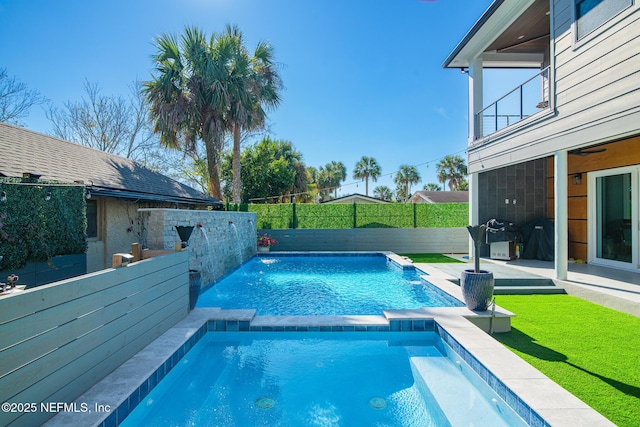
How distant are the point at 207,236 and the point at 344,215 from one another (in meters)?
7.75

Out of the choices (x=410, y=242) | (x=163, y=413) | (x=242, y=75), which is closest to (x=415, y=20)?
(x=242, y=75)

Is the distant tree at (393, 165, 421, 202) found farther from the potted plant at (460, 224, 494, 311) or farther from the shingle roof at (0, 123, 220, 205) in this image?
the potted plant at (460, 224, 494, 311)

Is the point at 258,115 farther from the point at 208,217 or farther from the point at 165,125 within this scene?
the point at 208,217

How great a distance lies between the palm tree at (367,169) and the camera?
4520 centimetres

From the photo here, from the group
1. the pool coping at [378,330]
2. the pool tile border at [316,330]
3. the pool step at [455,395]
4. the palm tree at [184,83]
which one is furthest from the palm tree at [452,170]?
the pool step at [455,395]

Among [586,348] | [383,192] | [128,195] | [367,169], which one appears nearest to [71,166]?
[128,195]

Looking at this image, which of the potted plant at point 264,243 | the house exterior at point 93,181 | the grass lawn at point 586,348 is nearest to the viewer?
the grass lawn at point 586,348

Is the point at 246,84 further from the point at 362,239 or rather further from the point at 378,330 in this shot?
the point at 378,330

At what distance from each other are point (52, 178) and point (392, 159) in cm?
3985

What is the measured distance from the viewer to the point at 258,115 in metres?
14.5

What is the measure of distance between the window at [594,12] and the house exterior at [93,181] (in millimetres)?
9985

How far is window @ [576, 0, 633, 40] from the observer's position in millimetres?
5641

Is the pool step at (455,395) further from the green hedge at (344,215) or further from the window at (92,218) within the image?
the green hedge at (344,215)

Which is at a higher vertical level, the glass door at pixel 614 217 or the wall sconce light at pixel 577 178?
the wall sconce light at pixel 577 178
